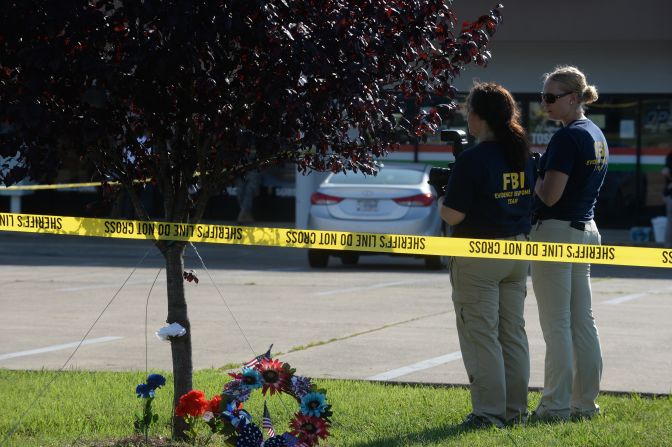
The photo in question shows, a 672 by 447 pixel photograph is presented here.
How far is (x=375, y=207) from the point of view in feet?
52.6

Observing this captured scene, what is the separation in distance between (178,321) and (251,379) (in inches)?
30.6

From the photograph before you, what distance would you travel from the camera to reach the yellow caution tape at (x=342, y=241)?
586 cm

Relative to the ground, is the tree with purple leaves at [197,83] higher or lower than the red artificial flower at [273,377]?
higher

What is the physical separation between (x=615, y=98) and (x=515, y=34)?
90.4 inches

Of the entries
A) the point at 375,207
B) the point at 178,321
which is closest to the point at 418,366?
the point at 178,321

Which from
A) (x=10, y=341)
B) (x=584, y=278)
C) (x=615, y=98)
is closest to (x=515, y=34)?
(x=615, y=98)

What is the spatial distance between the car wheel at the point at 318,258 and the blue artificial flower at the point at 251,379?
1114 cm

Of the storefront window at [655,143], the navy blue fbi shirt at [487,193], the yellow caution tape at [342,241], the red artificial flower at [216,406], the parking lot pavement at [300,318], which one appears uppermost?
the storefront window at [655,143]

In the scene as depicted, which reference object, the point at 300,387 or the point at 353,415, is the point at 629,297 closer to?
the point at 353,415

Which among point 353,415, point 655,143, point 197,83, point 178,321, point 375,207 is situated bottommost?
point 353,415

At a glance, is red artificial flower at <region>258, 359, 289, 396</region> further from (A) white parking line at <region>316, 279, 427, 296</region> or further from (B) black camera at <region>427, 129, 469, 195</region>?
(A) white parking line at <region>316, 279, 427, 296</region>

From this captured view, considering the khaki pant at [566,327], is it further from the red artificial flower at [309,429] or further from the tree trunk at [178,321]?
the tree trunk at [178,321]

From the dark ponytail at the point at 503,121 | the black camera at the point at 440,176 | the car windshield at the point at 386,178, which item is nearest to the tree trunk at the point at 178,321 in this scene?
the black camera at the point at 440,176

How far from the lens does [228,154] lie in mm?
5559
